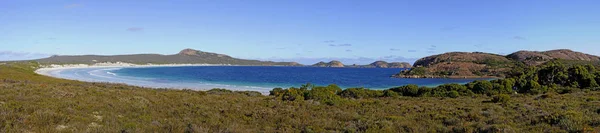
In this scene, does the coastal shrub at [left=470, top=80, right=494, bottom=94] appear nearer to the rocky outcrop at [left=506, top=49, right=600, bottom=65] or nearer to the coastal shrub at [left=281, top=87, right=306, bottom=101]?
the coastal shrub at [left=281, top=87, right=306, bottom=101]

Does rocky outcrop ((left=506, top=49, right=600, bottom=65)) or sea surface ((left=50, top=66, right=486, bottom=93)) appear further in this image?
rocky outcrop ((left=506, top=49, right=600, bottom=65))

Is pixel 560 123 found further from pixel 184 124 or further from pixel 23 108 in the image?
pixel 23 108

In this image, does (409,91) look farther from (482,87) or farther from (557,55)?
(557,55)

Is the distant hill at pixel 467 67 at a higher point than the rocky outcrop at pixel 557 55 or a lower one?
lower

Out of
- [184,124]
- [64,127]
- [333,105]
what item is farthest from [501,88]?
[64,127]

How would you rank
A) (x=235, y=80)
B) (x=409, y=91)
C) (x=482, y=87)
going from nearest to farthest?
(x=409, y=91) < (x=482, y=87) < (x=235, y=80)

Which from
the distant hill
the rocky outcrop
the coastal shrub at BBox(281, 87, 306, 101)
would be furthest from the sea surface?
the rocky outcrop

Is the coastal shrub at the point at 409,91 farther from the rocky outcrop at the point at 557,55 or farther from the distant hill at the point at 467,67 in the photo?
the rocky outcrop at the point at 557,55

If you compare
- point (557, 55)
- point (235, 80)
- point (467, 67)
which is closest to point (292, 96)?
point (235, 80)

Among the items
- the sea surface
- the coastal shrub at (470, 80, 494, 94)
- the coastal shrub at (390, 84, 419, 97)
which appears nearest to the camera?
the coastal shrub at (390, 84, 419, 97)

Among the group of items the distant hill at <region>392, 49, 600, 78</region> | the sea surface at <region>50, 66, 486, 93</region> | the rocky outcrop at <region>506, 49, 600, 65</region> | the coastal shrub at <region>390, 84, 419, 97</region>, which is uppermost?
the rocky outcrop at <region>506, 49, 600, 65</region>

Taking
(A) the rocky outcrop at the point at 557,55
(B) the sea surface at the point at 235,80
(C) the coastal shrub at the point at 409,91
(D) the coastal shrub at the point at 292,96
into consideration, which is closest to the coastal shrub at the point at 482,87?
(C) the coastal shrub at the point at 409,91

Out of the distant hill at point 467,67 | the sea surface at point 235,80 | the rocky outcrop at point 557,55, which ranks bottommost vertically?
the sea surface at point 235,80

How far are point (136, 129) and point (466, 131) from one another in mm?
8693
